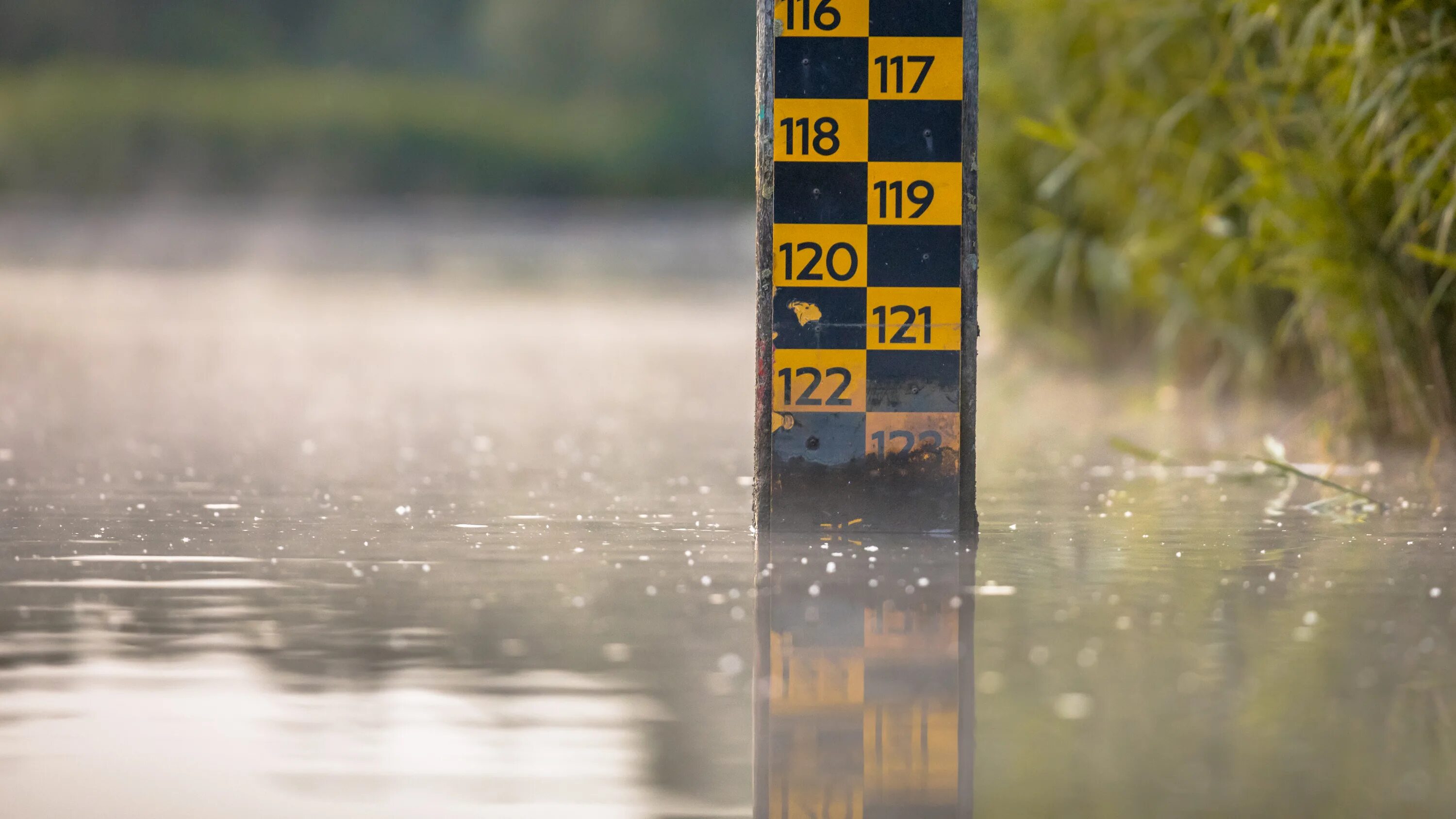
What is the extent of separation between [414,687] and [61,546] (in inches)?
53.7

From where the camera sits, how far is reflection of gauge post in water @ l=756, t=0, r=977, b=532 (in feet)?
12.9

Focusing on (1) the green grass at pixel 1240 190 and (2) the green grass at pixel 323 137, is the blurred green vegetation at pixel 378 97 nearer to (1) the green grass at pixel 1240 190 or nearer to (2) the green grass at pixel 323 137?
(2) the green grass at pixel 323 137

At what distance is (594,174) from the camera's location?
29938 millimetres

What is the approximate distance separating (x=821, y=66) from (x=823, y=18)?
9 cm

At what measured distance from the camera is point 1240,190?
5137mm

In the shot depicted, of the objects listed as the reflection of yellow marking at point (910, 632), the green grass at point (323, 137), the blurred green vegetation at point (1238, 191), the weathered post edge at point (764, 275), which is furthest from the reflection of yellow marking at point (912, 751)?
the green grass at point (323, 137)

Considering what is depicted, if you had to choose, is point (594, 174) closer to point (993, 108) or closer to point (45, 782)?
point (993, 108)

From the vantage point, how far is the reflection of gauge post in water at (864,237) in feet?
12.9

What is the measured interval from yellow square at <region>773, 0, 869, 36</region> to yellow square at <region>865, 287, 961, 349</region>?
0.49 meters

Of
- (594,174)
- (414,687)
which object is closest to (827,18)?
(414,687)

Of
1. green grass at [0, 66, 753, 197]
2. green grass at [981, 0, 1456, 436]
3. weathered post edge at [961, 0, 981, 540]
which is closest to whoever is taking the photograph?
weathered post edge at [961, 0, 981, 540]

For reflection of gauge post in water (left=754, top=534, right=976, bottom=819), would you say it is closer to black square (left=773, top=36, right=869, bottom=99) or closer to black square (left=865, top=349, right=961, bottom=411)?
black square (left=865, top=349, right=961, bottom=411)

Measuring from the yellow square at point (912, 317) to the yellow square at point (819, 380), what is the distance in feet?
0.18

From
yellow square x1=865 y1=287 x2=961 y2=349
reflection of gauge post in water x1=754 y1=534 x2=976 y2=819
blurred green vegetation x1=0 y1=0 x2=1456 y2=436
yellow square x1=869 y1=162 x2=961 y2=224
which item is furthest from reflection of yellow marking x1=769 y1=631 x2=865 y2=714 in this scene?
blurred green vegetation x1=0 y1=0 x2=1456 y2=436
